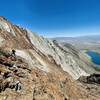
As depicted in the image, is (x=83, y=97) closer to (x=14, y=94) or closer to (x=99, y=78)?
(x=14, y=94)

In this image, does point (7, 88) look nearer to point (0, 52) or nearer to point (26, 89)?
point (26, 89)

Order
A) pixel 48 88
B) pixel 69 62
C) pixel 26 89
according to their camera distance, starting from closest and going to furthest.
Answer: pixel 26 89, pixel 48 88, pixel 69 62

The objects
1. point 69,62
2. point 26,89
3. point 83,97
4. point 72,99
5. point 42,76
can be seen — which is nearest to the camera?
point 26,89

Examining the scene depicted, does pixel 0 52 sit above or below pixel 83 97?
above

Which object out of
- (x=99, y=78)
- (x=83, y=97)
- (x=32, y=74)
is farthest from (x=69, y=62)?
(x=32, y=74)

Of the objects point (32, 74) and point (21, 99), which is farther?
point (32, 74)

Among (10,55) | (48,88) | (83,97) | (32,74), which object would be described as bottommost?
(83,97)

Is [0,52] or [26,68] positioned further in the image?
[0,52]

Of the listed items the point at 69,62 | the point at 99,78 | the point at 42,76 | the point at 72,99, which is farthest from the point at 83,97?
the point at 69,62

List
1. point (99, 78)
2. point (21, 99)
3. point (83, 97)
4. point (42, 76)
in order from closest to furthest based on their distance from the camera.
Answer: point (21, 99) < point (42, 76) < point (83, 97) < point (99, 78)
